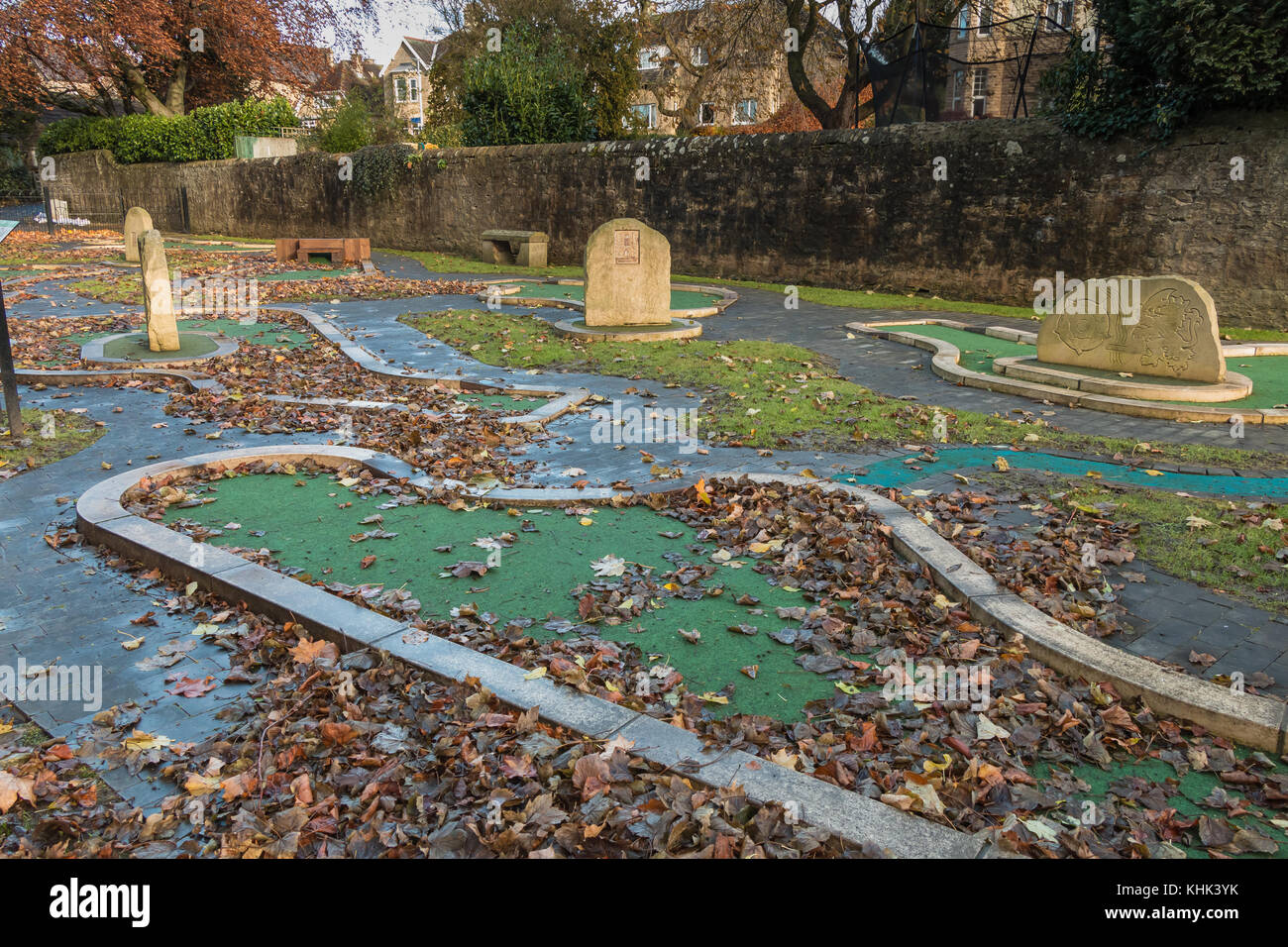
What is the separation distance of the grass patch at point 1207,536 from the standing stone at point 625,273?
7549mm

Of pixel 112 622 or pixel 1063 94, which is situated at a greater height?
pixel 1063 94

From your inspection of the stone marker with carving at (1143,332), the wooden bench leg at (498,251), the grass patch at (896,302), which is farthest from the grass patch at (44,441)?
the wooden bench leg at (498,251)

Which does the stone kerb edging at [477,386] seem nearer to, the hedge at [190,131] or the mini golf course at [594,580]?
the mini golf course at [594,580]

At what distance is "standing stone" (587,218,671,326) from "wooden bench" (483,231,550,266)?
9.81 metres

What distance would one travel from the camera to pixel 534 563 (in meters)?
4.96

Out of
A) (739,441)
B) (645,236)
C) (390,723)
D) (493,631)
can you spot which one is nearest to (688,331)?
(645,236)

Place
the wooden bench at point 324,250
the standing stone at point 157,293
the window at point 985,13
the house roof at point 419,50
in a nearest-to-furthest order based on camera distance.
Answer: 1. the standing stone at point 157,293
2. the window at point 985,13
3. the wooden bench at point 324,250
4. the house roof at point 419,50

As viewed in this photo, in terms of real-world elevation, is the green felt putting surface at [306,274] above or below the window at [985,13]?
below

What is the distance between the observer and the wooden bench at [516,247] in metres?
22.0

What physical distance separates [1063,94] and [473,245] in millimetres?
15390

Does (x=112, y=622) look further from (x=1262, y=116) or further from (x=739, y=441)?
(x=1262, y=116)

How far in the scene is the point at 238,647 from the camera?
4027 mm

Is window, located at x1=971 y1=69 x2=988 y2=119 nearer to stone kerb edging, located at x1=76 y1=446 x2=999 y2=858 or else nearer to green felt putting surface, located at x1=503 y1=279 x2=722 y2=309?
green felt putting surface, located at x1=503 y1=279 x2=722 y2=309

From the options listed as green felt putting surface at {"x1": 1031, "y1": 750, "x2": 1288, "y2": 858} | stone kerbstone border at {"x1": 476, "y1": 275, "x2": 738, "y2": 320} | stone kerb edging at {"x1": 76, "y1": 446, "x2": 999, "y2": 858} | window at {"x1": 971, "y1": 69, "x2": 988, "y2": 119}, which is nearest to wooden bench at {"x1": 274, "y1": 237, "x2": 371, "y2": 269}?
stone kerbstone border at {"x1": 476, "y1": 275, "x2": 738, "y2": 320}
